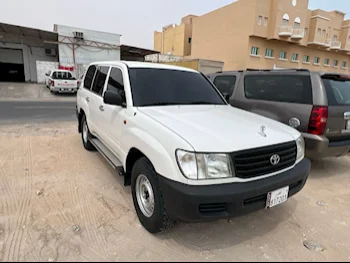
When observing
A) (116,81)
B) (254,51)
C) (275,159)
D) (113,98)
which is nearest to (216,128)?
(275,159)

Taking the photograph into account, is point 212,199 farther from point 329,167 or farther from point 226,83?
point 226,83

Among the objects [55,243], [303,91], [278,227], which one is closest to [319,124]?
[303,91]

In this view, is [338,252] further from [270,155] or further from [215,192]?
[215,192]

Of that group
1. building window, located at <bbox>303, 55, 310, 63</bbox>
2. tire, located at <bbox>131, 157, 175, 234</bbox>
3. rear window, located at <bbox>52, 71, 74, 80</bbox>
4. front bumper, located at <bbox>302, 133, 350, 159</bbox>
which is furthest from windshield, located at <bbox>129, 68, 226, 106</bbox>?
building window, located at <bbox>303, 55, 310, 63</bbox>

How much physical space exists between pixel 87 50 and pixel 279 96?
78.6ft

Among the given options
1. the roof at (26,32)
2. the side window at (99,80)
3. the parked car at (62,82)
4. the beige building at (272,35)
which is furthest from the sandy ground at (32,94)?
the beige building at (272,35)

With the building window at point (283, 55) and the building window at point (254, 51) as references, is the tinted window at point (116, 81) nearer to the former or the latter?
the building window at point (254, 51)

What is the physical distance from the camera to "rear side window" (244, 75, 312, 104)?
13.1 ft

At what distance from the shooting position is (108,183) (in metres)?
3.72

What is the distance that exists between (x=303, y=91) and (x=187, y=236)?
3101 mm

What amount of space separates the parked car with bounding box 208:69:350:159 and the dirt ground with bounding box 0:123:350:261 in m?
Result: 0.75

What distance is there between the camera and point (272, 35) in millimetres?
29172

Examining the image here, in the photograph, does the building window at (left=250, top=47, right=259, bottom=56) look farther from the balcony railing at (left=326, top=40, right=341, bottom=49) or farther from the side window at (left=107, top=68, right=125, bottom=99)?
the side window at (left=107, top=68, right=125, bottom=99)

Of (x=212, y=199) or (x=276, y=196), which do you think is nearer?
(x=212, y=199)
